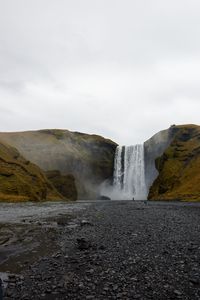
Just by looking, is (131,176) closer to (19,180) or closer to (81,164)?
(81,164)

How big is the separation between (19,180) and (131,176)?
61.2 meters

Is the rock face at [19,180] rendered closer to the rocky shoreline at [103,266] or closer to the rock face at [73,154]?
the rock face at [73,154]

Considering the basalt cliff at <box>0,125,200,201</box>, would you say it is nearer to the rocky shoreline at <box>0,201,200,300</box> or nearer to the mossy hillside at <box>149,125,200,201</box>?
the mossy hillside at <box>149,125,200,201</box>

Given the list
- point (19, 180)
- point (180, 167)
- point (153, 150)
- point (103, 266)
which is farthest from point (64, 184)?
point (103, 266)

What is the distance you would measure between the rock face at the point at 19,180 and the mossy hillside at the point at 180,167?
36582 millimetres

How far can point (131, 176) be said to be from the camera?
142125 mm

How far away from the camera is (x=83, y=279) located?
11133 millimetres

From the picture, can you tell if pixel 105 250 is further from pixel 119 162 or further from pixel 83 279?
pixel 119 162

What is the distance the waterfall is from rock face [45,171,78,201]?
2031 cm

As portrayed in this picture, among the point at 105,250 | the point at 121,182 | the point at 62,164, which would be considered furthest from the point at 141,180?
the point at 105,250

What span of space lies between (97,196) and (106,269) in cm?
14683

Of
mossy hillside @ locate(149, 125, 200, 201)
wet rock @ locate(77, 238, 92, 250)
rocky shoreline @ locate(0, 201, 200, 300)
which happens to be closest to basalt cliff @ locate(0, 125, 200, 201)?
mossy hillside @ locate(149, 125, 200, 201)

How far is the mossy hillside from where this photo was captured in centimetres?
9956

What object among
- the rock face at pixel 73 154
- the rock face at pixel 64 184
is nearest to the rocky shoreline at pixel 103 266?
the rock face at pixel 64 184
